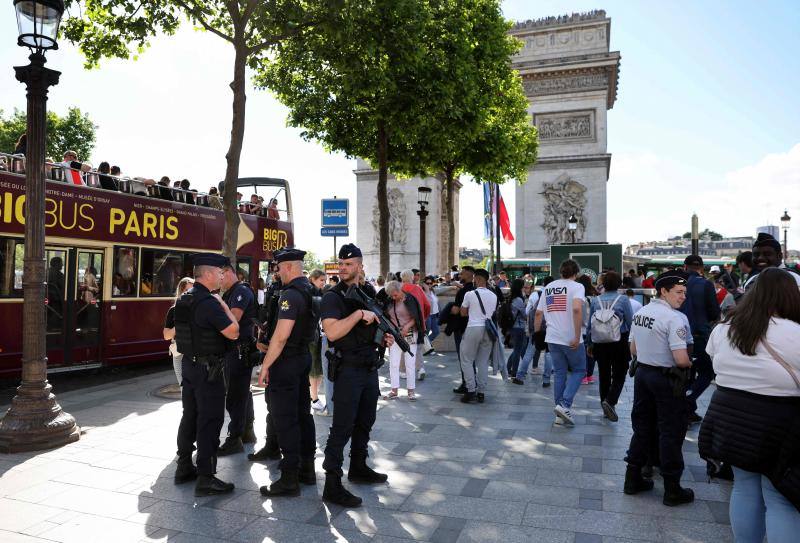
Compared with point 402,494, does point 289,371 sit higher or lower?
higher

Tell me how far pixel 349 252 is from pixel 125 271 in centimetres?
793

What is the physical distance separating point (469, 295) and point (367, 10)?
6316 millimetres

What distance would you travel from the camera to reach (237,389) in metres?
6.06

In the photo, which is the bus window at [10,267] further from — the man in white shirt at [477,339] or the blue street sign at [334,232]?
the blue street sign at [334,232]

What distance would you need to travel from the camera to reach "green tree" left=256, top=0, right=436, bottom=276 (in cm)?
1195


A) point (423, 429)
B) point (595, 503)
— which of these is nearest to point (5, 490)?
point (423, 429)

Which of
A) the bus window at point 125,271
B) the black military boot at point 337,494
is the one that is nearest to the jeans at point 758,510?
the black military boot at point 337,494

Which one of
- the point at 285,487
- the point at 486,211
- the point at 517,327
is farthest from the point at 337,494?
the point at 486,211

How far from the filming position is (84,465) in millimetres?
5734

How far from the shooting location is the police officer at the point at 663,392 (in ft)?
15.7

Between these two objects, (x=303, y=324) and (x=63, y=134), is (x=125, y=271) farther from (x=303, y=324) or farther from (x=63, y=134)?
(x=63, y=134)

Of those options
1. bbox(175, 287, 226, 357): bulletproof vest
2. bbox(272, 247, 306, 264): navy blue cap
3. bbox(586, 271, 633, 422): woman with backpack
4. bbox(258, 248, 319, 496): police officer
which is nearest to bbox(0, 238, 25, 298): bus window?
bbox(175, 287, 226, 357): bulletproof vest

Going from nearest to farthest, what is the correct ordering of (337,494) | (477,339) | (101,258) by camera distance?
1. (337,494)
2. (477,339)
3. (101,258)

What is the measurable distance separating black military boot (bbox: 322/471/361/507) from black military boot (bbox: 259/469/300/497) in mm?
280
